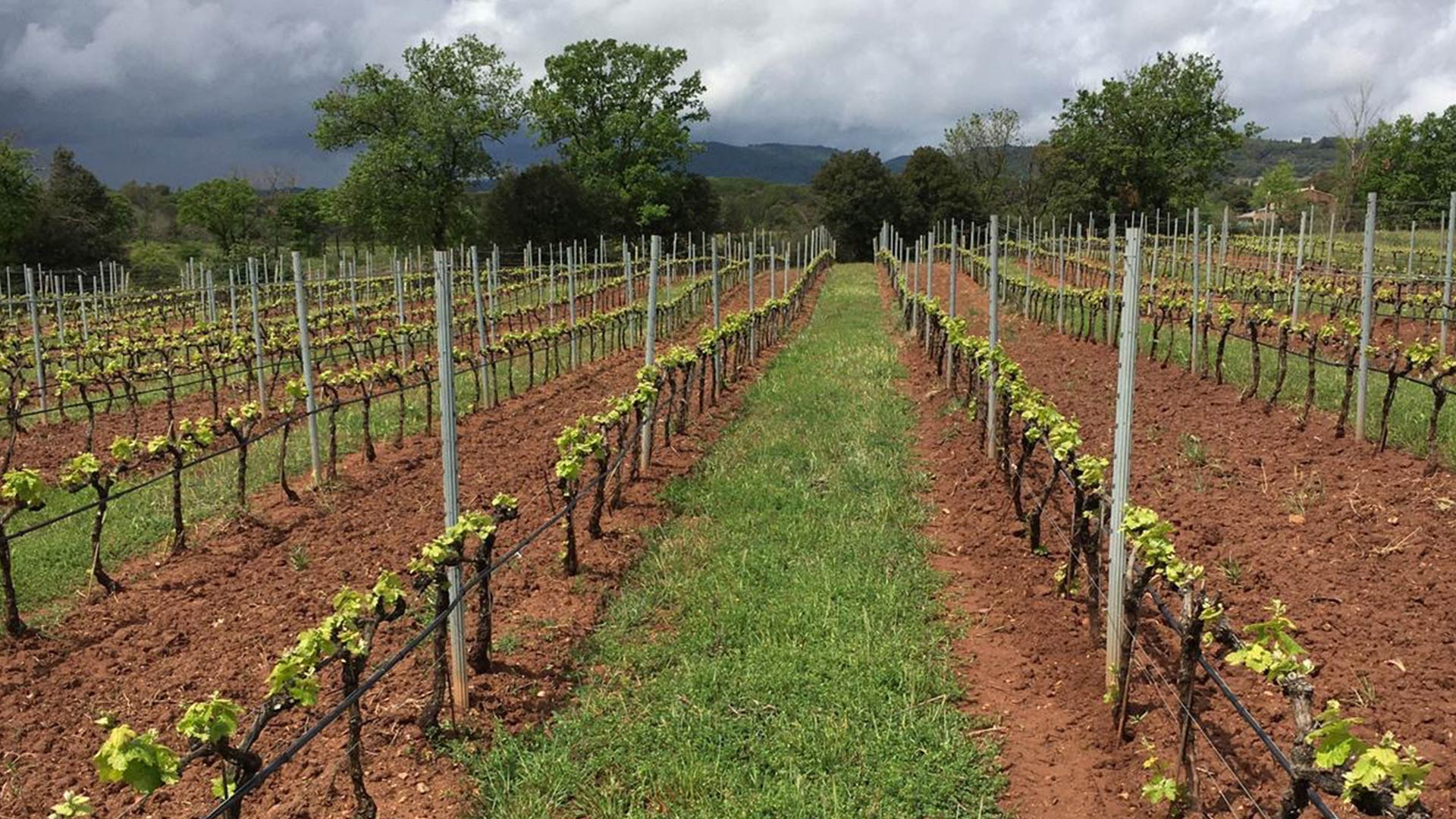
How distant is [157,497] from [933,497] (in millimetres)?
7423

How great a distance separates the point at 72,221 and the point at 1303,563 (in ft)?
183

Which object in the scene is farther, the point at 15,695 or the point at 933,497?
the point at 933,497

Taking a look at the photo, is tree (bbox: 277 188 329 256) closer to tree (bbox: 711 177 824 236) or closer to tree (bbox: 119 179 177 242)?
tree (bbox: 119 179 177 242)

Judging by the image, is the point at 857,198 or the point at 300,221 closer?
the point at 857,198

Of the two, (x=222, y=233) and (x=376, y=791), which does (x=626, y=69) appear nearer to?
(x=222, y=233)

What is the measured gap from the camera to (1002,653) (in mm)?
5398

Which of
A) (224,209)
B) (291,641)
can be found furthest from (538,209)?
(291,641)

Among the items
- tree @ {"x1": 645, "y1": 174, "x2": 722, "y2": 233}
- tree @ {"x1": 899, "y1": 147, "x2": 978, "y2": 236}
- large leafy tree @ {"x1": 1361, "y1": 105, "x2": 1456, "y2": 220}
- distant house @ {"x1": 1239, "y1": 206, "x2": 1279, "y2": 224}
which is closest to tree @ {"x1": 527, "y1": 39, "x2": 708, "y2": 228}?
tree @ {"x1": 645, "y1": 174, "x2": 722, "y2": 233}

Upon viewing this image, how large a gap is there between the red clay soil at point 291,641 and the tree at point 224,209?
61461 millimetres

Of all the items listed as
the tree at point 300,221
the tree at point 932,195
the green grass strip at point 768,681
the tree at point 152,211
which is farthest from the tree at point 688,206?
the green grass strip at point 768,681

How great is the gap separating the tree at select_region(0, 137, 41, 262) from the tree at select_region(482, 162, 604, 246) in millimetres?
20223

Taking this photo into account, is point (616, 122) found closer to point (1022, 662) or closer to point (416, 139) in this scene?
point (416, 139)

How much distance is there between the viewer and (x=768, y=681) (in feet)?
16.5

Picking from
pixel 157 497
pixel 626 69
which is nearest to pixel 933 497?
pixel 157 497
